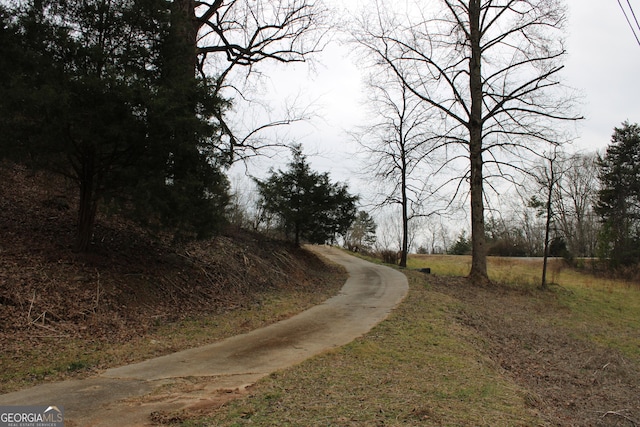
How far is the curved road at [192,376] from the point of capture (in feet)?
14.4

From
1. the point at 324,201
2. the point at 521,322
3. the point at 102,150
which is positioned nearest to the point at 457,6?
the point at 324,201

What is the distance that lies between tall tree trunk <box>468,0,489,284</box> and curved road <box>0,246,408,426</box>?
1074cm

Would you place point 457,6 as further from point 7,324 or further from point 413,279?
point 7,324

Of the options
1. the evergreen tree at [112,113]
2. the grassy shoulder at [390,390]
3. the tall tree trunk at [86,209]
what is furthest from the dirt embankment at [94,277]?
the grassy shoulder at [390,390]

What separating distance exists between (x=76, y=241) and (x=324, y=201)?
1283 cm

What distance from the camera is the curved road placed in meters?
4.38

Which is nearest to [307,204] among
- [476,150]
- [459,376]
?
[476,150]

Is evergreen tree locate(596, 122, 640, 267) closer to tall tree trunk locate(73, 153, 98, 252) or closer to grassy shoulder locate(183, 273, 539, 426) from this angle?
grassy shoulder locate(183, 273, 539, 426)

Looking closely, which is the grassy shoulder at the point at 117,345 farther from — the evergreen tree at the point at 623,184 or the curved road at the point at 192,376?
the evergreen tree at the point at 623,184

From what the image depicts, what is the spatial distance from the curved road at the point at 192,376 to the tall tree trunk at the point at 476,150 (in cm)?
1074

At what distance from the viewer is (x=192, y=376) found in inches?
219

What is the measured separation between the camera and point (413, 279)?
60.9 feet

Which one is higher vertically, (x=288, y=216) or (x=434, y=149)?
(x=434, y=149)

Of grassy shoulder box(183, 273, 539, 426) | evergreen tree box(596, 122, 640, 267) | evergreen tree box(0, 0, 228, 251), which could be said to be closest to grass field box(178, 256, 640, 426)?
grassy shoulder box(183, 273, 539, 426)
